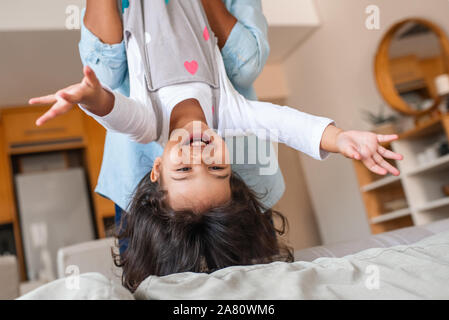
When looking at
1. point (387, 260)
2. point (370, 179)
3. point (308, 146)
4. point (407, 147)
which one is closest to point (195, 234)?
point (308, 146)

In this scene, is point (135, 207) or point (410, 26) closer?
point (135, 207)

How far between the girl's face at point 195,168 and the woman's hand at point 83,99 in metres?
0.21

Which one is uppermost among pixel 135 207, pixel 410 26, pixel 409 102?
pixel 410 26

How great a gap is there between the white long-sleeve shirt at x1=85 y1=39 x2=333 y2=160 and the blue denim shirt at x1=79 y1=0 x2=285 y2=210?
5cm

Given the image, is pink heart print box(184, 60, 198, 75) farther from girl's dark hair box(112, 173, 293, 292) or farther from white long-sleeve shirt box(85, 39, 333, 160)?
girl's dark hair box(112, 173, 293, 292)

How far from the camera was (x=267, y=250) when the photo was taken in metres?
1.11

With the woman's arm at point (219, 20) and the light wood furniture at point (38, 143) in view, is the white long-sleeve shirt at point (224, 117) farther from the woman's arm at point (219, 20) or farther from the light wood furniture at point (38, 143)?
the light wood furniture at point (38, 143)

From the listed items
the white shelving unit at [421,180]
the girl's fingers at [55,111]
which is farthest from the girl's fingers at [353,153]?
the white shelving unit at [421,180]

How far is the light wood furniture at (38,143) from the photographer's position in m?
3.81

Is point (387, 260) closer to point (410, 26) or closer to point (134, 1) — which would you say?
point (134, 1)

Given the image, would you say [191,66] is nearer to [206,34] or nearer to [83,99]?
[206,34]

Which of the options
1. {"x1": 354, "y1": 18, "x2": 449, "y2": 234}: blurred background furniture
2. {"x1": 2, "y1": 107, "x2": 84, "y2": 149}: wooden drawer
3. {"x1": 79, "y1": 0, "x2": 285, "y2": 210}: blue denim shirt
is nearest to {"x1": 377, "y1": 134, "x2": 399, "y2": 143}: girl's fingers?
{"x1": 79, "y1": 0, "x2": 285, "y2": 210}: blue denim shirt

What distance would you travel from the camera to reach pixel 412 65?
8.60 feet

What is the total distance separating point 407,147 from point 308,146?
175cm
